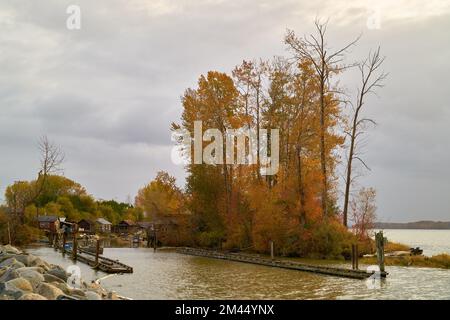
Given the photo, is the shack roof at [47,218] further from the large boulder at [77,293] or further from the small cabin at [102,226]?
the large boulder at [77,293]

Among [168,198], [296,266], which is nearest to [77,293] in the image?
[296,266]

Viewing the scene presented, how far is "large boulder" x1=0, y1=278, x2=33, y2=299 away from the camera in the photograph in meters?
15.2

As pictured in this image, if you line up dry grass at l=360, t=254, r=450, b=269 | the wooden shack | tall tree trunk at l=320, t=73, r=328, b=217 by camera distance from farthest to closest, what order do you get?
the wooden shack
tall tree trunk at l=320, t=73, r=328, b=217
dry grass at l=360, t=254, r=450, b=269

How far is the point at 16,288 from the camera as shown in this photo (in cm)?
1584

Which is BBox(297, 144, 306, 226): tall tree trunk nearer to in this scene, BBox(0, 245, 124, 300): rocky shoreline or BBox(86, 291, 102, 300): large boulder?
BBox(0, 245, 124, 300): rocky shoreline

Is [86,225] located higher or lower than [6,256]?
higher

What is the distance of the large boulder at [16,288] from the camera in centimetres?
1518

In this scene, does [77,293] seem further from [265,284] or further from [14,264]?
[265,284]

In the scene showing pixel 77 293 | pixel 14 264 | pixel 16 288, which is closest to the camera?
pixel 16 288

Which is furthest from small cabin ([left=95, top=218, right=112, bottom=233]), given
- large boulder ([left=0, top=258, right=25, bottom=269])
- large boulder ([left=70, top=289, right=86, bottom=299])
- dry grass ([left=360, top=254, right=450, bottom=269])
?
large boulder ([left=70, top=289, right=86, bottom=299])

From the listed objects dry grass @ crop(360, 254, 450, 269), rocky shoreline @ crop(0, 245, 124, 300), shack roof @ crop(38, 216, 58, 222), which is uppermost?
shack roof @ crop(38, 216, 58, 222)

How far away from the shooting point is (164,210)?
190ft

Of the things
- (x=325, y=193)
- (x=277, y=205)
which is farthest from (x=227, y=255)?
(x=325, y=193)

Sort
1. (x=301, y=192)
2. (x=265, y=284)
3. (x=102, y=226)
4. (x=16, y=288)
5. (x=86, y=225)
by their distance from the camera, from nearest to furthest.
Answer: (x=16, y=288)
(x=265, y=284)
(x=301, y=192)
(x=86, y=225)
(x=102, y=226)
